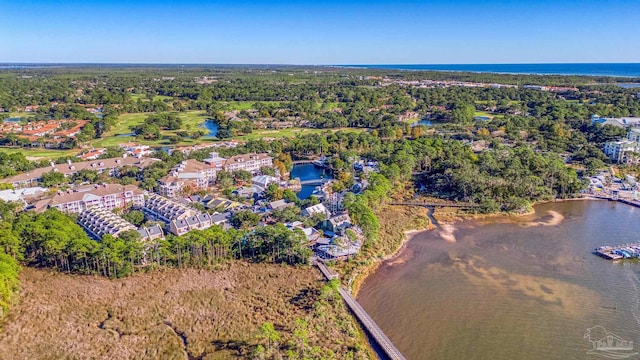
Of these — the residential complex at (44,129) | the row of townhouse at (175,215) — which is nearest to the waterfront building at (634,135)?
the row of townhouse at (175,215)

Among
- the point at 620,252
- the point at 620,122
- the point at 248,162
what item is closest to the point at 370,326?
the point at 620,252

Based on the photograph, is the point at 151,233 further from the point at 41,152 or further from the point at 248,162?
the point at 41,152

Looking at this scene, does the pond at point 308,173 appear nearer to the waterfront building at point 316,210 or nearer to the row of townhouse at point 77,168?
the waterfront building at point 316,210

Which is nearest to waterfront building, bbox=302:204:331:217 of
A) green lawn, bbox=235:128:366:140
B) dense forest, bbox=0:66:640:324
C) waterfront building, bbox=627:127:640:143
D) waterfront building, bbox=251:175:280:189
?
dense forest, bbox=0:66:640:324

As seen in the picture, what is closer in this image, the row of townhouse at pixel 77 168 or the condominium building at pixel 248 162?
the row of townhouse at pixel 77 168

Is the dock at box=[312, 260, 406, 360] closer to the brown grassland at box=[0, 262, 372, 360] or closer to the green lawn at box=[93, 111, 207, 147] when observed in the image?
the brown grassland at box=[0, 262, 372, 360]
